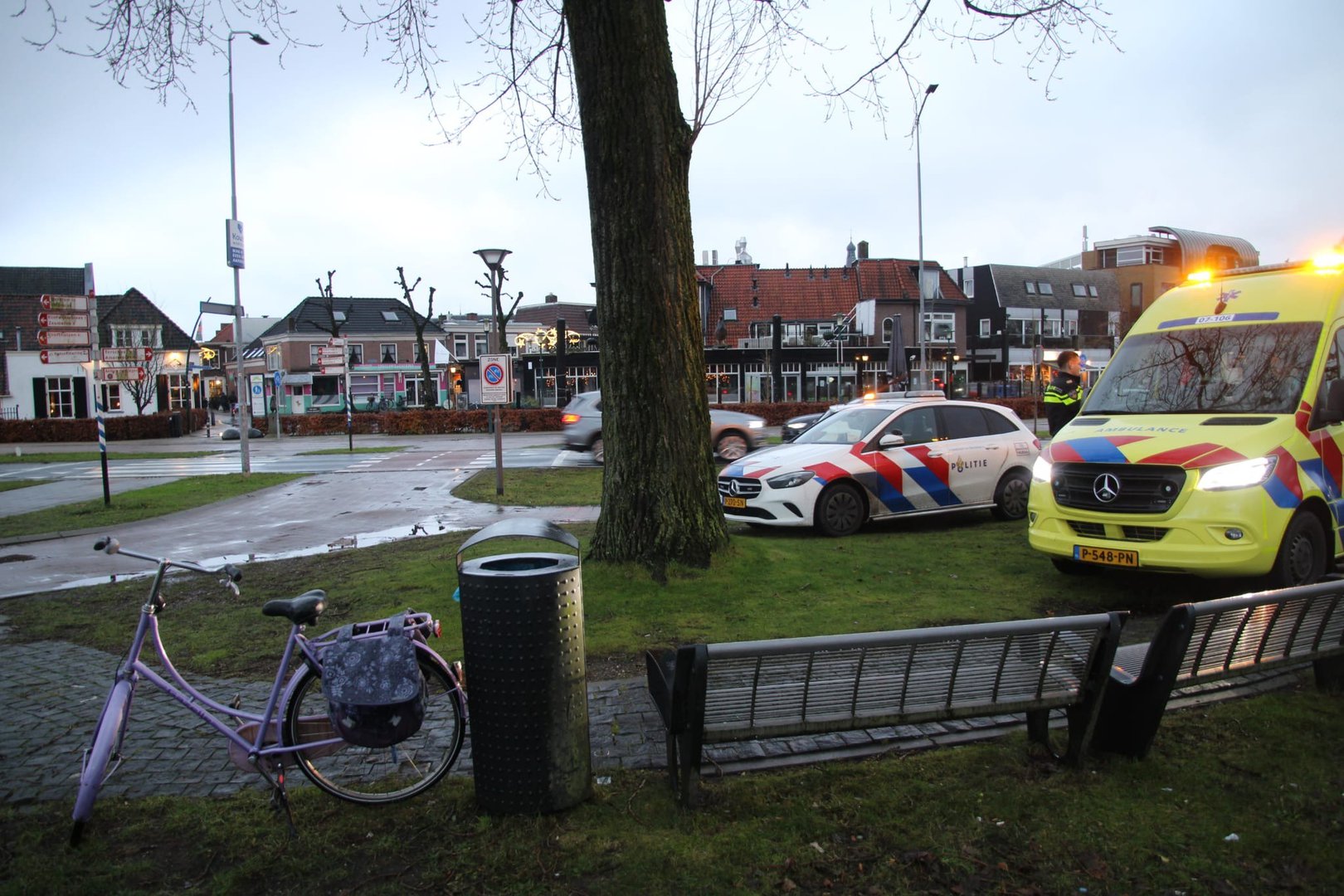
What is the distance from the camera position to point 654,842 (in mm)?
3297

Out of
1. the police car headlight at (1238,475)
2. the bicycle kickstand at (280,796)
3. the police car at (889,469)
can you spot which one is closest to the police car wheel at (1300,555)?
the police car headlight at (1238,475)

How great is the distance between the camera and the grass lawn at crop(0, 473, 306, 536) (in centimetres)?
1316

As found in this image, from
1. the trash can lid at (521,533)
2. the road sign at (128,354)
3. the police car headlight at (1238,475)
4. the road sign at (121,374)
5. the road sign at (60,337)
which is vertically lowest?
the police car headlight at (1238,475)

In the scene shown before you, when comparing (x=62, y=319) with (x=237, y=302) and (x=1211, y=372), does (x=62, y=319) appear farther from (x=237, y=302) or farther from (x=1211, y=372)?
(x=1211, y=372)

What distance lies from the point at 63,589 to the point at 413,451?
1954 cm

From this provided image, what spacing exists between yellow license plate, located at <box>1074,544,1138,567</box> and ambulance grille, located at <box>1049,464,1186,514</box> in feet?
0.96

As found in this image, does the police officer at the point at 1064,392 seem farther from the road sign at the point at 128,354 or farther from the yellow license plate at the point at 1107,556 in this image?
the road sign at the point at 128,354

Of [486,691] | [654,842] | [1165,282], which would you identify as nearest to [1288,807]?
[654,842]

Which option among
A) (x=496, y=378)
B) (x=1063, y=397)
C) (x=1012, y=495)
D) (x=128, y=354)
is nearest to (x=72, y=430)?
(x=128, y=354)

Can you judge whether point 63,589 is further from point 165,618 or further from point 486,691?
point 486,691

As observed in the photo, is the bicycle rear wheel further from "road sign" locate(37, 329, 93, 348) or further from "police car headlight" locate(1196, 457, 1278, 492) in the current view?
"road sign" locate(37, 329, 93, 348)

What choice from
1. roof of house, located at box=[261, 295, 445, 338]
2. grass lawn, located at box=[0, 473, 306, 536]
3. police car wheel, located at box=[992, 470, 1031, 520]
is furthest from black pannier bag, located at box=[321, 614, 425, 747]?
roof of house, located at box=[261, 295, 445, 338]

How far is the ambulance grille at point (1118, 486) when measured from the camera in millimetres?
6297

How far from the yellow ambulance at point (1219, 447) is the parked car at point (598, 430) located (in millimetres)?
13220
